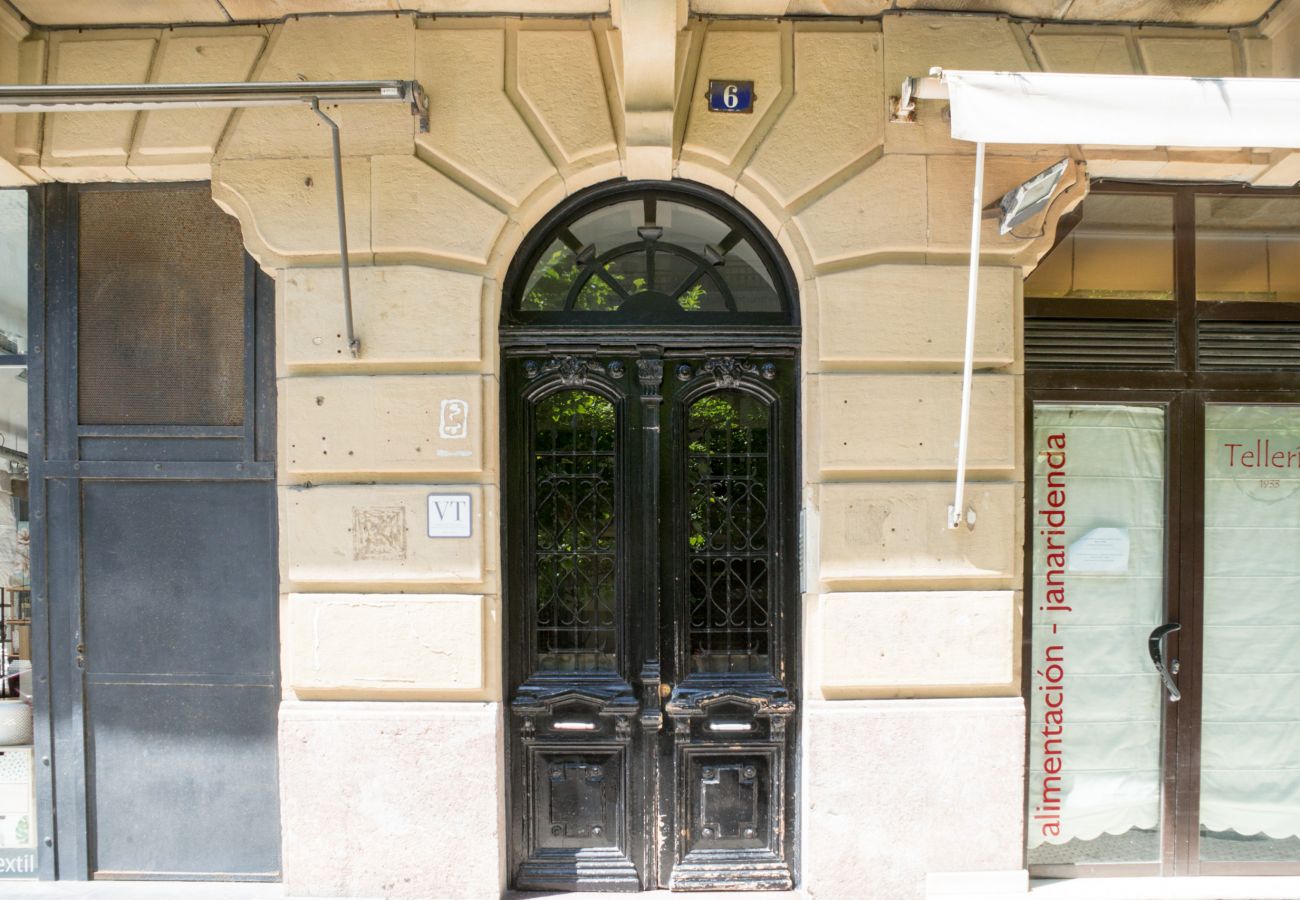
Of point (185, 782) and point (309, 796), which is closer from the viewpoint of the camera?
point (309, 796)

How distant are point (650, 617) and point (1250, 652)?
3382mm

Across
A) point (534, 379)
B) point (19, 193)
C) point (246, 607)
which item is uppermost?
point (19, 193)

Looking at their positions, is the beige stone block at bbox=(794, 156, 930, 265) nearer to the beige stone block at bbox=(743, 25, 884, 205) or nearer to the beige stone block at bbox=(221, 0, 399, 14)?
the beige stone block at bbox=(743, 25, 884, 205)

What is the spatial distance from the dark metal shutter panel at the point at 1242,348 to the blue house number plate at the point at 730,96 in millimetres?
2857

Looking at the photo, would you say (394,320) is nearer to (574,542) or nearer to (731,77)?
(574,542)

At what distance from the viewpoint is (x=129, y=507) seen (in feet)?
14.8

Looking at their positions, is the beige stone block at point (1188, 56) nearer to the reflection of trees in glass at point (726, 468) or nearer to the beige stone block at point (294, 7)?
the reflection of trees in glass at point (726, 468)

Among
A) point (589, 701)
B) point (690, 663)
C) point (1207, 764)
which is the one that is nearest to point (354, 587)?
point (589, 701)

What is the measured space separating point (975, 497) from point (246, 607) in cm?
397

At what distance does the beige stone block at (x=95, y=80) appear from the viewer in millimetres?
4336

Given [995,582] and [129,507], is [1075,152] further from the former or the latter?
[129,507]

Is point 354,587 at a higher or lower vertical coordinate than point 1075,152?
lower

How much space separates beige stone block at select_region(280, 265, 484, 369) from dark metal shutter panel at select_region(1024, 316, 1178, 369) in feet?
10.0

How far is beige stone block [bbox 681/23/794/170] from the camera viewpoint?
4254mm
